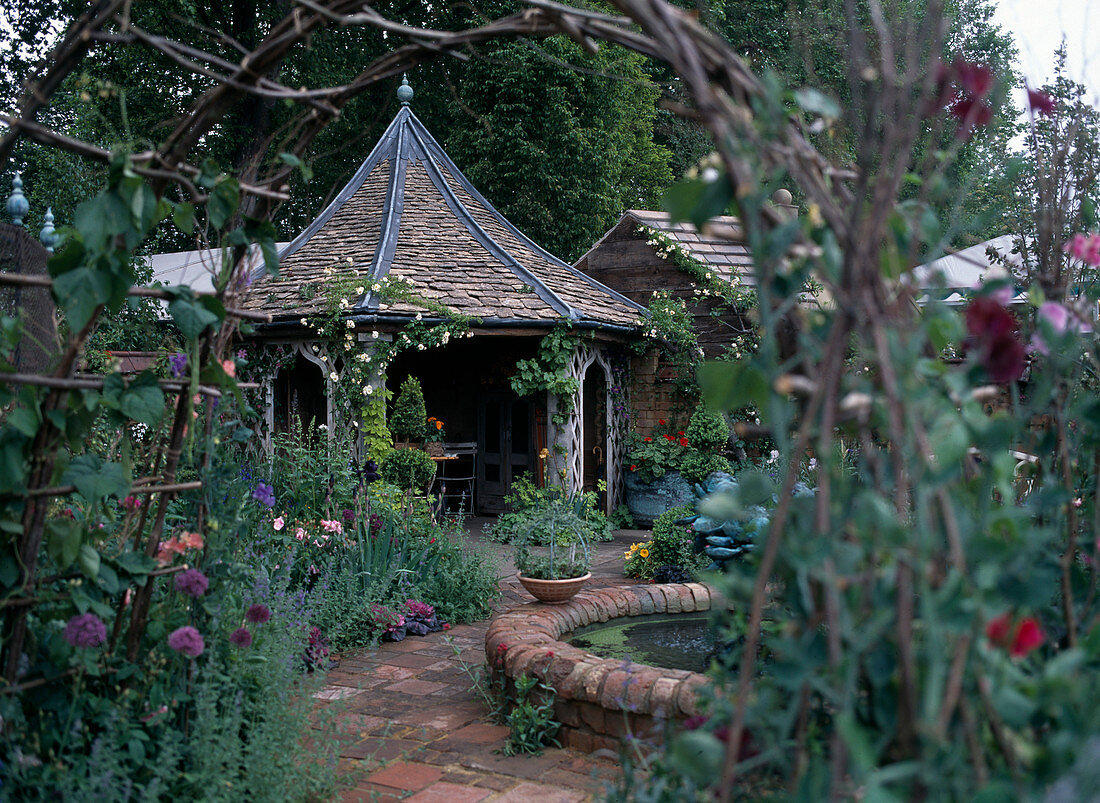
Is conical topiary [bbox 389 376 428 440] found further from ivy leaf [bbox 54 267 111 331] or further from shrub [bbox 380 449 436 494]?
ivy leaf [bbox 54 267 111 331]

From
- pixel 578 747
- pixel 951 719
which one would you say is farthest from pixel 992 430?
pixel 578 747

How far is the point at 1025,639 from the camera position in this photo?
1128 mm

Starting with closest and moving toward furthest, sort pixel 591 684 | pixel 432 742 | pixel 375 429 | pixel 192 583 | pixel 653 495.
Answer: pixel 192 583, pixel 591 684, pixel 432 742, pixel 375 429, pixel 653 495

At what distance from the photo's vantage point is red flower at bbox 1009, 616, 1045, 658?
1.12m

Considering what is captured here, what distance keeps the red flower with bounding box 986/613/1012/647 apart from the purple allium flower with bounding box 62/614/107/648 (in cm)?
209

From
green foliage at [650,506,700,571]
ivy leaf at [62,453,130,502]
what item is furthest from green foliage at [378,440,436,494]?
ivy leaf at [62,453,130,502]

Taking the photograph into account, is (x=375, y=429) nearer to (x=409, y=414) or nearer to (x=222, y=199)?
(x=409, y=414)

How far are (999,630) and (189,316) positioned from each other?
79.7 inches

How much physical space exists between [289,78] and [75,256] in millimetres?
17329

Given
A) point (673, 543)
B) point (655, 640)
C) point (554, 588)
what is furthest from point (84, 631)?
point (673, 543)

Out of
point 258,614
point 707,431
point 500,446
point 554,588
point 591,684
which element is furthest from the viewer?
point 500,446

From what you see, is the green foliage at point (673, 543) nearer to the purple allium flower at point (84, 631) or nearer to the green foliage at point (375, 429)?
the green foliage at point (375, 429)

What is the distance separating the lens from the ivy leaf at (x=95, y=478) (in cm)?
221

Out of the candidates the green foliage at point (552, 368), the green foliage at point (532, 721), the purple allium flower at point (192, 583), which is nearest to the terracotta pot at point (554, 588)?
the green foliage at point (532, 721)
